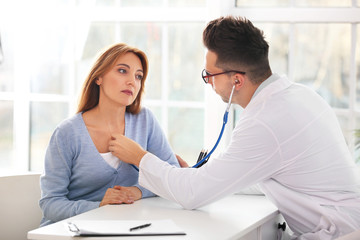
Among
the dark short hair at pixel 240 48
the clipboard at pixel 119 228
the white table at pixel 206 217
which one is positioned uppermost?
the dark short hair at pixel 240 48

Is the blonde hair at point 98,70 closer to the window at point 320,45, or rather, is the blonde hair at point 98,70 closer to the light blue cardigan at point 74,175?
the light blue cardigan at point 74,175

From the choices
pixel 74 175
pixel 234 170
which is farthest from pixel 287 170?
pixel 74 175

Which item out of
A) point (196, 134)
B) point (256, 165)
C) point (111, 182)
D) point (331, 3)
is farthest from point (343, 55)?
point (111, 182)

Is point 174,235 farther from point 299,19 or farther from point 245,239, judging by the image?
point 299,19

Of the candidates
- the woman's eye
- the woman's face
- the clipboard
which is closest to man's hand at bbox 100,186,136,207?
the clipboard

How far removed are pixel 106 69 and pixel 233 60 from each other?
0.57 m

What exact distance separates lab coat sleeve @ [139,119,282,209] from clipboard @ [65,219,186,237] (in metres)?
0.18

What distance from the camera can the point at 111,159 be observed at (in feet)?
7.09

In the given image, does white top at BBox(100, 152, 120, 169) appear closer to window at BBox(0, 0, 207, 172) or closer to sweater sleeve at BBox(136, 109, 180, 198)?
sweater sleeve at BBox(136, 109, 180, 198)

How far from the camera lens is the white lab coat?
1.79 m

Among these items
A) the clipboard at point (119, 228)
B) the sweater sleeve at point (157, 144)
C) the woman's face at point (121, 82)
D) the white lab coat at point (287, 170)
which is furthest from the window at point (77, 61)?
the clipboard at point (119, 228)

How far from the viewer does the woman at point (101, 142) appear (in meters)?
2.03

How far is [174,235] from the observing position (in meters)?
1.55

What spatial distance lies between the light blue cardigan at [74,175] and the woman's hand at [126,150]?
0.24ft
